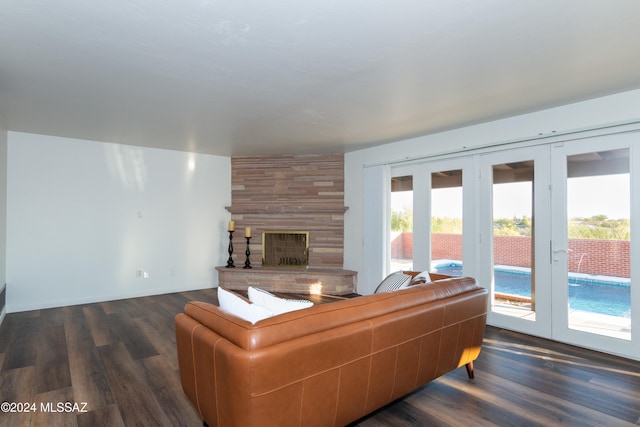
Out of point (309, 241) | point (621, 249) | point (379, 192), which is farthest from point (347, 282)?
point (621, 249)

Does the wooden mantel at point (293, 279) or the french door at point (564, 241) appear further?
the wooden mantel at point (293, 279)

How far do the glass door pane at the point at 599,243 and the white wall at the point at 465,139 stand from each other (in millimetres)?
344

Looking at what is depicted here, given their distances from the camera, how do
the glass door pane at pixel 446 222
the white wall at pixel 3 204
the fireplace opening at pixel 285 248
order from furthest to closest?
1. the fireplace opening at pixel 285 248
2. the glass door pane at pixel 446 222
3. the white wall at pixel 3 204

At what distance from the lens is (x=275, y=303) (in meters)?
2.07

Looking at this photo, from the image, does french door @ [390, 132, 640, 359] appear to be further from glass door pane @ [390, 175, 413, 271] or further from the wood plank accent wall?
the wood plank accent wall

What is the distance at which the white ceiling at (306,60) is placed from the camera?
1.94m

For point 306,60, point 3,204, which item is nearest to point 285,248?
point 3,204

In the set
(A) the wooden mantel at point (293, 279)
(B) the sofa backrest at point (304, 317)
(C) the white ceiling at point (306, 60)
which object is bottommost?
(A) the wooden mantel at point (293, 279)

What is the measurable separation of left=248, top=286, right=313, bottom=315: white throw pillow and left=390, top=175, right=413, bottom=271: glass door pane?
3414mm

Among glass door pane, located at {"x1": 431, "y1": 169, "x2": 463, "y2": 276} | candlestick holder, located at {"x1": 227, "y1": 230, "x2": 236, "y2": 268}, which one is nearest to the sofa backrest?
A: glass door pane, located at {"x1": 431, "y1": 169, "x2": 463, "y2": 276}

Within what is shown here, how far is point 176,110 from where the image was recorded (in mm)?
3729

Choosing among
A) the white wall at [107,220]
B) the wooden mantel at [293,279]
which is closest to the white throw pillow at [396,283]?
the wooden mantel at [293,279]

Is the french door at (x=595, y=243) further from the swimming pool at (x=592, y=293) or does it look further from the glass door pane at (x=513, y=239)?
the glass door pane at (x=513, y=239)

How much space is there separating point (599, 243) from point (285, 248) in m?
4.47
